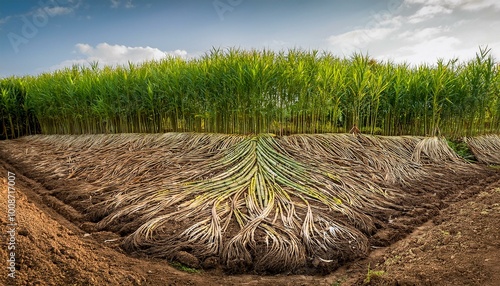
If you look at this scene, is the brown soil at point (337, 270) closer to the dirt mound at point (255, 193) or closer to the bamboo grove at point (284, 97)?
the dirt mound at point (255, 193)

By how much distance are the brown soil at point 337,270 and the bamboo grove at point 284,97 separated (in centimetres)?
221

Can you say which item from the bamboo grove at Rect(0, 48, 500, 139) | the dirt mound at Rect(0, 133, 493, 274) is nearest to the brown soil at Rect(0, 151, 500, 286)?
the dirt mound at Rect(0, 133, 493, 274)

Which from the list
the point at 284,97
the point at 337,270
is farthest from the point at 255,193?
the point at 284,97

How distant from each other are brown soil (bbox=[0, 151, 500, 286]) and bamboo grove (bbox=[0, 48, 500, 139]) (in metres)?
2.21

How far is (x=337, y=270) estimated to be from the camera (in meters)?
3.29

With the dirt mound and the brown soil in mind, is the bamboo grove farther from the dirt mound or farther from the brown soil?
the brown soil

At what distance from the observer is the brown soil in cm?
275

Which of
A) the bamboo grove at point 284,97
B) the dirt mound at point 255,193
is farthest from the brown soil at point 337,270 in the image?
the bamboo grove at point 284,97

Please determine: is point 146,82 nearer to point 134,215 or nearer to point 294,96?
point 294,96

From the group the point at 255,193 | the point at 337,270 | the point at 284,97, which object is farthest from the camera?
the point at 284,97

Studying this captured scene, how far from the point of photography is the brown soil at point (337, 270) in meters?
2.75

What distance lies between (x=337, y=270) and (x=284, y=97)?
2.98 meters

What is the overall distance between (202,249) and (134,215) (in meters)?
1.09

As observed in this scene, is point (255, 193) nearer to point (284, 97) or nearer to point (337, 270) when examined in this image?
point (337, 270)
